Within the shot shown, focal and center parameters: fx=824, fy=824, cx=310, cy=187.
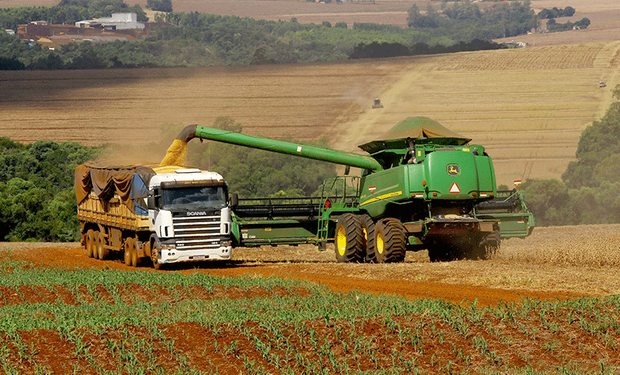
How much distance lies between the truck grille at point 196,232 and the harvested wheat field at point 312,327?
5472 millimetres

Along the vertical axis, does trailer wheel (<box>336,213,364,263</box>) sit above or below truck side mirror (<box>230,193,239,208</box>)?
below

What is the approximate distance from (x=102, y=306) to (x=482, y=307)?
6792mm

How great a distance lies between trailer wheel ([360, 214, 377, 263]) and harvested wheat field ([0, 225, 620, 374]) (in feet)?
18.7

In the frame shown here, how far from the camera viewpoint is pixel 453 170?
70.7 feet

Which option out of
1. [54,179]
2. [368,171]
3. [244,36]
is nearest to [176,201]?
[368,171]

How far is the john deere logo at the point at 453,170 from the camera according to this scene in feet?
70.6

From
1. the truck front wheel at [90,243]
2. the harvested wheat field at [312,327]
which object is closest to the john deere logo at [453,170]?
the harvested wheat field at [312,327]

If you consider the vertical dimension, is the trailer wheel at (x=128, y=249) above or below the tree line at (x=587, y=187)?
above

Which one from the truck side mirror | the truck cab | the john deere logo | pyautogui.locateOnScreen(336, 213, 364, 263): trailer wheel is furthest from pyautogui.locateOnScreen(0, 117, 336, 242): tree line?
the john deere logo

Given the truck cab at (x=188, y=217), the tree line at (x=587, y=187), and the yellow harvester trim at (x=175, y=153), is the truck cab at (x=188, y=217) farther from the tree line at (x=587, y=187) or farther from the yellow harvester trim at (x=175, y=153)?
the tree line at (x=587, y=187)

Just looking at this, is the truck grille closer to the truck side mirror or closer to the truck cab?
the truck cab

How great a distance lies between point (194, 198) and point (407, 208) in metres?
6.01

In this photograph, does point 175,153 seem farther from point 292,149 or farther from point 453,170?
point 453,170

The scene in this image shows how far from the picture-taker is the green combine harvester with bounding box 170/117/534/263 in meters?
21.6
